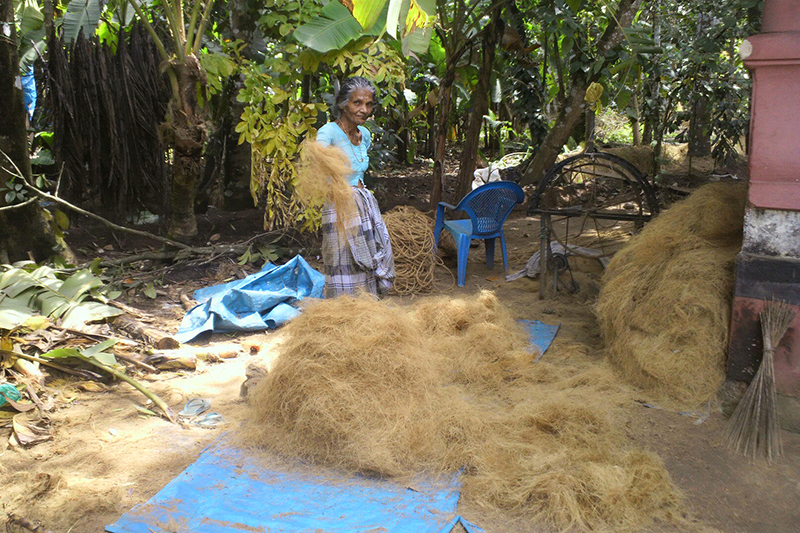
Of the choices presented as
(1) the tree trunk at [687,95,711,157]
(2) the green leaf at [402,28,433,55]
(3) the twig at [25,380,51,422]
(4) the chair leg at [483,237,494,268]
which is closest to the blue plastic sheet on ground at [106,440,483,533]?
(3) the twig at [25,380,51,422]

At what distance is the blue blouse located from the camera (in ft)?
12.5

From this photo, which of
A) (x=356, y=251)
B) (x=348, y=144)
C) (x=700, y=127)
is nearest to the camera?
(x=348, y=144)

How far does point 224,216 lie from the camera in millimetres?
6973

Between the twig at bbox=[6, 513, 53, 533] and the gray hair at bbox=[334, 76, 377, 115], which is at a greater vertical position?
the gray hair at bbox=[334, 76, 377, 115]

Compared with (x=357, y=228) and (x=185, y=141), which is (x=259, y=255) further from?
(x=357, y=228)

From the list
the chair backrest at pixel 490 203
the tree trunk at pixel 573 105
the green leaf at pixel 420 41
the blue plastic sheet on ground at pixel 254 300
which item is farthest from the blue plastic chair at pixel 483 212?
the tree trunk at pixel 573 105

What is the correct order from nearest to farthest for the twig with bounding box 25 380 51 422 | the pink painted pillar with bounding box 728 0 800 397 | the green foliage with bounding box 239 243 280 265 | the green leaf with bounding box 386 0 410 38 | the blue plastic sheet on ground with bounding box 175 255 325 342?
the green leaf with bounding box 386 0 410 38 → the pink painted pillar with bounding box 728 0 800 397 → the twig with bounding box 25 380 51 422 → the blue plastic sheet on ground with bounding box 175 255 325 342 → the green foliage with bounding box 239 243 280 265

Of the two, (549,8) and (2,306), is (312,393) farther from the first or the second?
(549,8)

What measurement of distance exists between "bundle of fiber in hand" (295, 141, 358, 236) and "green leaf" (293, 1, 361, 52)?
91 centimetres

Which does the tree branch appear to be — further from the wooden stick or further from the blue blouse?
the wooden stick

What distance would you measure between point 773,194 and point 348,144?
7.63ft

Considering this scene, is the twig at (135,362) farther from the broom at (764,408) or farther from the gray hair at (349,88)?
the broom at (764,408)

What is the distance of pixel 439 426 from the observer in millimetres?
2768

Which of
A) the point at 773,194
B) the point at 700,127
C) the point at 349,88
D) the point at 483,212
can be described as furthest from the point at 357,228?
the point at 700,127
